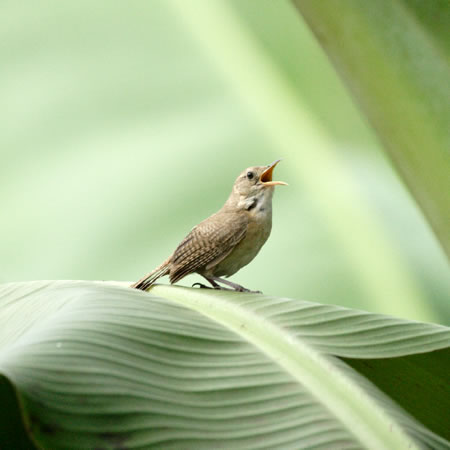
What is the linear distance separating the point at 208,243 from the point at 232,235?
111 mm

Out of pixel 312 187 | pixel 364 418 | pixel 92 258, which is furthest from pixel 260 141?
pixel 364 418

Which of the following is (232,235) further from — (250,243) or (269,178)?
(269,178)

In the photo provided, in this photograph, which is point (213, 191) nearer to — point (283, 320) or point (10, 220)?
point (10, 220)

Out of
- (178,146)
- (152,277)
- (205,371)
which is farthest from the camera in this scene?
(178,146)

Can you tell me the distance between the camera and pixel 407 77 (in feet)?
4.61

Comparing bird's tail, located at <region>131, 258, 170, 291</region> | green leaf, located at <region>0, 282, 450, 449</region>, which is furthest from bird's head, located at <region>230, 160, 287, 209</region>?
green leaf, located at <region>0, 282, 450, 449</region>

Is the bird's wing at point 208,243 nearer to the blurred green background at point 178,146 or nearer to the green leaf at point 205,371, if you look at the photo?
the blurred green background at point 178,146

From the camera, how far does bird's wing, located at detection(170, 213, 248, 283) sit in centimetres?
233

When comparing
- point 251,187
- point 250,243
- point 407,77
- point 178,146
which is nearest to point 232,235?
point 250,243

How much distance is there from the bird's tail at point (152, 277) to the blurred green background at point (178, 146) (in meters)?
0.13

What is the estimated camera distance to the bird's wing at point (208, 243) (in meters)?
2.33

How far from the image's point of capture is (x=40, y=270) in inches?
98.0

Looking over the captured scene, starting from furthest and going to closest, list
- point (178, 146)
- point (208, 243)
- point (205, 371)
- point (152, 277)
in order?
point (178, 146) < point (208, 243) < point (152, 277) < point (205, 371)

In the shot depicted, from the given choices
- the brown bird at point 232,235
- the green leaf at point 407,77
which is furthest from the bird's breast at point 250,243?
the green leaf at point 407,77
